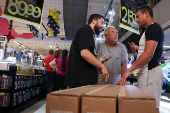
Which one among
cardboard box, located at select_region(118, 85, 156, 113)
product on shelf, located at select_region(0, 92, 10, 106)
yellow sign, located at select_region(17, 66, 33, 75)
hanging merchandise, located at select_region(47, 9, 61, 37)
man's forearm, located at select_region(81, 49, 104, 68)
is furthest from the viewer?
hanging merchandise, located at select_region(47, 9, 61, 37)

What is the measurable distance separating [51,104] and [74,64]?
3.25ft

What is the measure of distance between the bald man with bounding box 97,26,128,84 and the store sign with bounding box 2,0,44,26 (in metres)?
1.95

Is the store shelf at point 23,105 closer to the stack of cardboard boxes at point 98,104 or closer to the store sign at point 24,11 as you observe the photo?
the store sign at point 24,11

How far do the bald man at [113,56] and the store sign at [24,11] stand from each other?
195 cm

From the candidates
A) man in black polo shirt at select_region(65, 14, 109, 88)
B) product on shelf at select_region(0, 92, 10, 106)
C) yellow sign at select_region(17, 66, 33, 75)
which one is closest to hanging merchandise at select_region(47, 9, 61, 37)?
yellow sign at select_region(17, 66, 33, 75)

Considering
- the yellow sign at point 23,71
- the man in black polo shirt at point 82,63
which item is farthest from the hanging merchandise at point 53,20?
the man in black polo shirt at point 82,63

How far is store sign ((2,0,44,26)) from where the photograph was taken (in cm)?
304

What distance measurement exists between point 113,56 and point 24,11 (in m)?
2.29

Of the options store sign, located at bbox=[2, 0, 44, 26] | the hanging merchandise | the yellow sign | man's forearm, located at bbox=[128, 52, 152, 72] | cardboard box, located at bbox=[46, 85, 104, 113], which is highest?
Answer: the hanging merchandise

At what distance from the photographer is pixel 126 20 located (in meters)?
3.74

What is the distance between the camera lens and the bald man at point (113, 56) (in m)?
2.12

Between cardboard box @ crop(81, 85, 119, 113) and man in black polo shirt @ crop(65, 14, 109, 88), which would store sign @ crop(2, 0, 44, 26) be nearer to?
man in black polo shirt @ crop(65, 14, 109, 88)

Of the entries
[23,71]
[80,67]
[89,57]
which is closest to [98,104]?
[89,57]

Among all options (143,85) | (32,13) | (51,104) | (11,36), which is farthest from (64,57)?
(11,36)
